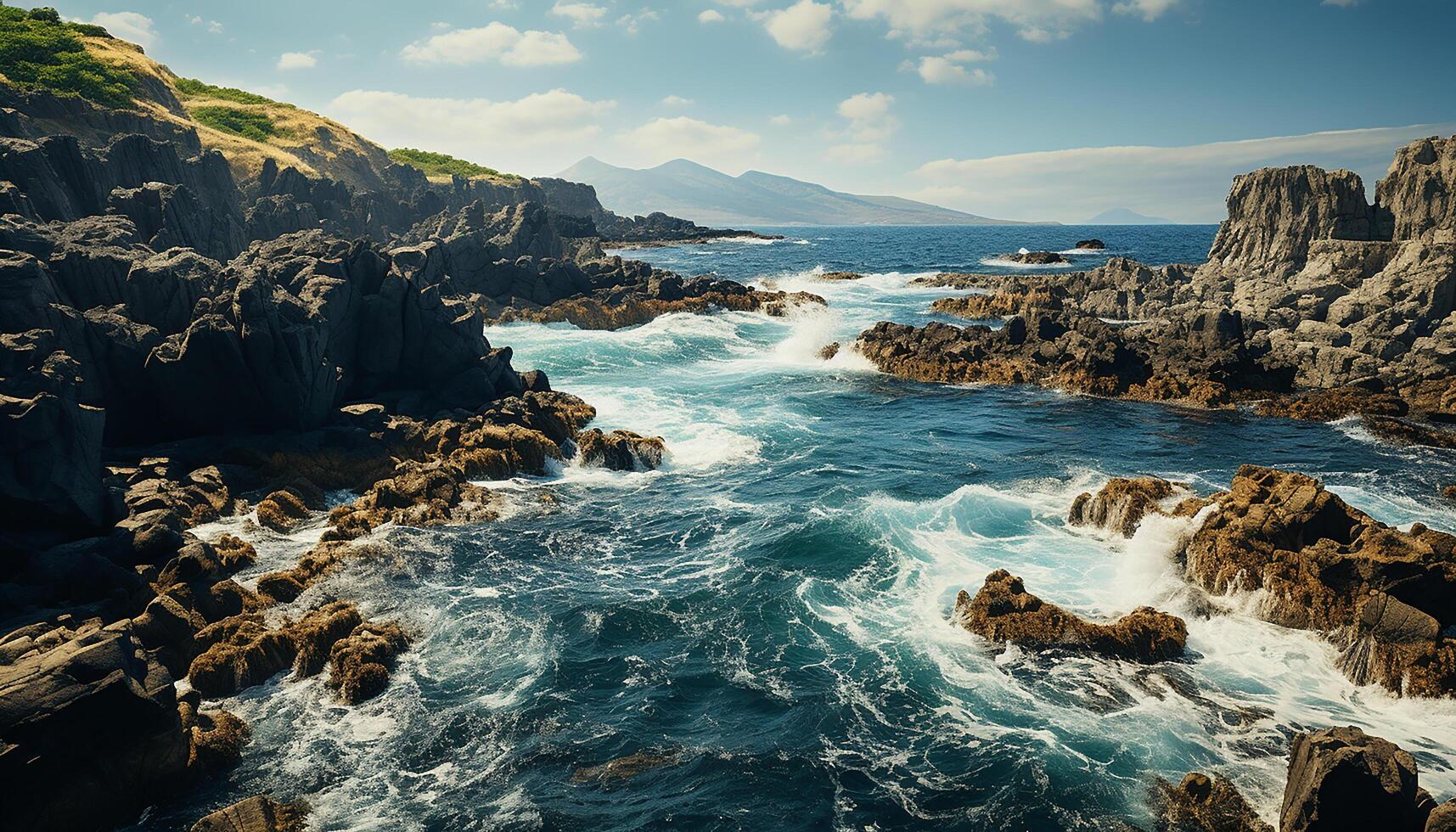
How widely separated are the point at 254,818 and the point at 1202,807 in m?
19.2

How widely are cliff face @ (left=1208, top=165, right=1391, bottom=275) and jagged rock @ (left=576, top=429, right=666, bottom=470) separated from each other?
210 ft

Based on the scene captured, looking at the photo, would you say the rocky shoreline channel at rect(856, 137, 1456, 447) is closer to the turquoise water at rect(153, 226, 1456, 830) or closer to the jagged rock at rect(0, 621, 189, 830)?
the turquoise water at rect(153, 226, 1456, 830)

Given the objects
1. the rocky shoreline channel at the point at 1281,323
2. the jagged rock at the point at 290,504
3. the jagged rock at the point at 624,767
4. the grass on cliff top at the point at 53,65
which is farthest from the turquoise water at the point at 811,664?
the grass on cliff top at the point at 53,65

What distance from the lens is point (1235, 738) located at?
18188mm

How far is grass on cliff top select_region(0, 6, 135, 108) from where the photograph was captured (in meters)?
85.2

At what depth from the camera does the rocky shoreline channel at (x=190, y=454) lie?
1593 cm

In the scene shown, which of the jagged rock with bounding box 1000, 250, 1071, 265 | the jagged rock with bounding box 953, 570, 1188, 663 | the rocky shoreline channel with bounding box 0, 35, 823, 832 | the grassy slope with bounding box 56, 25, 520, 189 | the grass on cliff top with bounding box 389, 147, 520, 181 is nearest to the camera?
the rocky shoreline channel with bounding box 0, 35, 823, 832

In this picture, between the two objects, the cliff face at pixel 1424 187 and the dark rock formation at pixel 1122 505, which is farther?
the cliff face at pixel 1424 187

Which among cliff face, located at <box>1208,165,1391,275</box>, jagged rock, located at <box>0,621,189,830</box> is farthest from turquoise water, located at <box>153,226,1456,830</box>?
cliff face, located at <box>1208,165,1391,275</box>

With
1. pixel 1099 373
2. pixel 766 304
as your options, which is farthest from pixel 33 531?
pixel 766 304

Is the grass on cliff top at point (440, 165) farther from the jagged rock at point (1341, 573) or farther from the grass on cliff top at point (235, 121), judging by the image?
the jagged rock at point (1341, 573)

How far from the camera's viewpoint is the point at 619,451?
39250 mm

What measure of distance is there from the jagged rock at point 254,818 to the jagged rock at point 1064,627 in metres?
18.1

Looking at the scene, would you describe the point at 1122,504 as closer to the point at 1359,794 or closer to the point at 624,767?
the point at 1359,794
